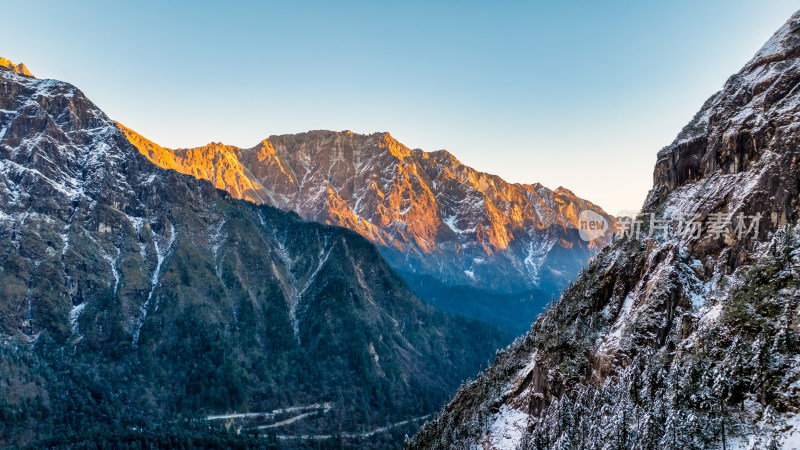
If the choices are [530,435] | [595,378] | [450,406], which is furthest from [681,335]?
[450,406]

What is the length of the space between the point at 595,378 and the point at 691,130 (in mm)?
63635

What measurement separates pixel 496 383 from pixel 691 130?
73.8 m

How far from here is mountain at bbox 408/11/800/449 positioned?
6462 centimetres

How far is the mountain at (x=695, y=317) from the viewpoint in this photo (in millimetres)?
64625

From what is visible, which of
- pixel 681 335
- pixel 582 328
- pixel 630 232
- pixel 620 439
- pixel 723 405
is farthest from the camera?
pixel 630 232

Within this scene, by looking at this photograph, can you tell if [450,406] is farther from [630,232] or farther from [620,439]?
[620,439]

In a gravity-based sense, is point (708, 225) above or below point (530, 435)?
above

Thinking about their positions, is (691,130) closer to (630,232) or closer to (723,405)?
(630,232)

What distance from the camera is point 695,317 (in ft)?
264

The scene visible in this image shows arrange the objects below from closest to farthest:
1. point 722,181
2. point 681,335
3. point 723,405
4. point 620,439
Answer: point 723,405
point 620,439
point 681,335
point 722,181

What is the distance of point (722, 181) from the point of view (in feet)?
319

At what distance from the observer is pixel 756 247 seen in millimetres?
81125

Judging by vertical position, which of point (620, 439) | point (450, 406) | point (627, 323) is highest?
point (627, 323)

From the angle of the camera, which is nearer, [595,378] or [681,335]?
[681,335]
